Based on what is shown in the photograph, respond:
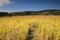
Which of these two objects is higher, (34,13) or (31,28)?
(34,13)

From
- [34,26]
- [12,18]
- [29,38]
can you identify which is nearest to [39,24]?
[34,26]

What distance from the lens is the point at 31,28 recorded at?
223 centimetres

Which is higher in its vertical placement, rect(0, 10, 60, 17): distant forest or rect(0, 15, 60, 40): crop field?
rect(0, 10, 60, 17): distant forest

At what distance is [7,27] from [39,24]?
0.44 m

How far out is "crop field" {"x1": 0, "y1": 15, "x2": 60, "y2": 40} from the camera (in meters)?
2.16

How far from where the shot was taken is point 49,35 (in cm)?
216

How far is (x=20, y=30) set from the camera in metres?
2.21

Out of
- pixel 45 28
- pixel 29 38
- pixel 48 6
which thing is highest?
→ pixel 48 6

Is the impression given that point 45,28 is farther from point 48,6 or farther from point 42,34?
point 48,6

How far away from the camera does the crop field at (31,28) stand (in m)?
2.16

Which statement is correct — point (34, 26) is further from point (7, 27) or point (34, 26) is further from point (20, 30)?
point (7, 27)

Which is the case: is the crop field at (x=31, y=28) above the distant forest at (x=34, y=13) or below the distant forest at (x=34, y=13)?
below

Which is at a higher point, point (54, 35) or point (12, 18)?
point (12, 18)

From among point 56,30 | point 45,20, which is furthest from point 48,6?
point 56,30
